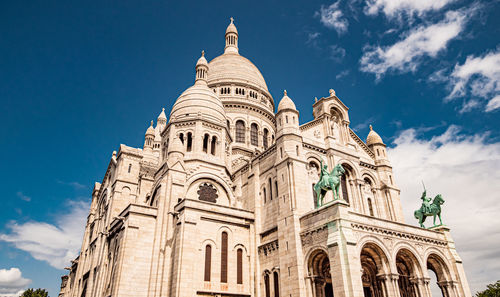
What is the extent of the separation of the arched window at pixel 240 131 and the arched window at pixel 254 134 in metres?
1.26

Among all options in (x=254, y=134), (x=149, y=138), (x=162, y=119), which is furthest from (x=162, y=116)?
(x=254, y=134)

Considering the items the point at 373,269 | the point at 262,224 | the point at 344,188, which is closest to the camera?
the point at 373,269

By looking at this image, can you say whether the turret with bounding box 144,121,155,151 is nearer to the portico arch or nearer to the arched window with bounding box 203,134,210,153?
the arched window with bounding box 203,134,210,153

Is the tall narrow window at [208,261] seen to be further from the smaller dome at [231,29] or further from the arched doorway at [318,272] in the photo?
the smaller dome at [231,29]

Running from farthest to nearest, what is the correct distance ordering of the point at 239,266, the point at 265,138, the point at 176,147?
the point at 265,138
the point at 176,147
the point at 239,266

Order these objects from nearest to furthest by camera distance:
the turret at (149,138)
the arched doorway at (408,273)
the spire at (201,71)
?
1. the arched doorway at (408,273)
2. the spire at (201,71)
3. the turret at (149,138)

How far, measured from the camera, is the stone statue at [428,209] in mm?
31078

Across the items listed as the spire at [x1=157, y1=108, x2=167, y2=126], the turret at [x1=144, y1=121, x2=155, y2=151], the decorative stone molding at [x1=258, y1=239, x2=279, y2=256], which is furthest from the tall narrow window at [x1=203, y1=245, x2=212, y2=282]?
the spire at [x1=157, y1=108, x2=167, y2=126]

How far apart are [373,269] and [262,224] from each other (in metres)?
10.1

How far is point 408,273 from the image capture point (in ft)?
91.4

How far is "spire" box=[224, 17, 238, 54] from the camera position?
66.5 meters

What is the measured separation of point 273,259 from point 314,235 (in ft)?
16.7

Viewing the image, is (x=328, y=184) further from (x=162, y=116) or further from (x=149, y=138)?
(x=162, y=116)

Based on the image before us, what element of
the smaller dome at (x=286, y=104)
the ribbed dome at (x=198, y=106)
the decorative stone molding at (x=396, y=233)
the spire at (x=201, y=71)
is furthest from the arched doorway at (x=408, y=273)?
the spire at (x=201, y=71)
